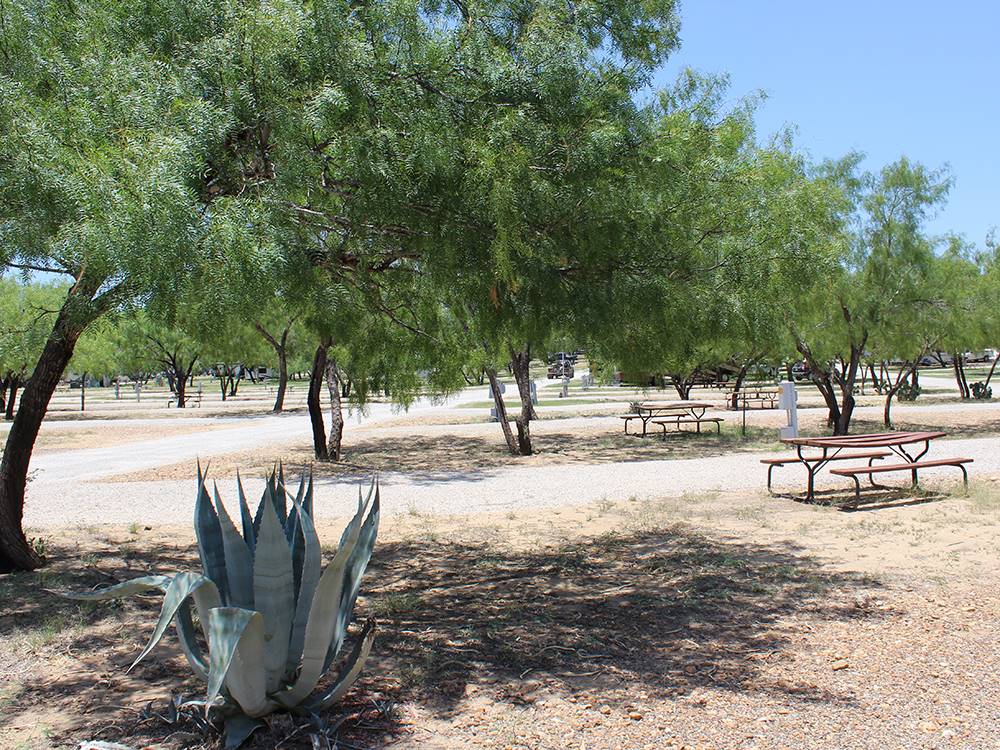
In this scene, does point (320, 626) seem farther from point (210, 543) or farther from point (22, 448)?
point (22, 448)

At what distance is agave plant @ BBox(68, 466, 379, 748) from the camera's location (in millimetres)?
3762

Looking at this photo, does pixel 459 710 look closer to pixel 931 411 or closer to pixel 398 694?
pixel 398 694

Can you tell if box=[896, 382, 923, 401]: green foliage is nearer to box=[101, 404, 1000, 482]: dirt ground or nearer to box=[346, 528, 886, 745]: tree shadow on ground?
box=[101, 404, 1000, 482]: dirt ground

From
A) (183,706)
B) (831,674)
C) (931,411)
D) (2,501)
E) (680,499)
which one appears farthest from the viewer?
(931,411)

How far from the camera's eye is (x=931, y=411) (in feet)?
99.1

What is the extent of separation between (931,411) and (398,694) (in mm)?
29475

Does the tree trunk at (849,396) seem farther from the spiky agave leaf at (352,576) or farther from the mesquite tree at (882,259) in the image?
the spiky agave leaf at (352,576)

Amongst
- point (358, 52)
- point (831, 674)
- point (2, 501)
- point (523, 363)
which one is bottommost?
point (831, 674)

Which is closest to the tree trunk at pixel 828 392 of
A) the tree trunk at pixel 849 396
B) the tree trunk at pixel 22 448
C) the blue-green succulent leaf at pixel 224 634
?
the tree trunk at pixel 849 396

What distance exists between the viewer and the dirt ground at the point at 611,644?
4238 mm

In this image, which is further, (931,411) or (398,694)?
(931,411)

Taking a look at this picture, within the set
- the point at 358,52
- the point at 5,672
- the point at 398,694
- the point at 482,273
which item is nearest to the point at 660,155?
the point at 482,273

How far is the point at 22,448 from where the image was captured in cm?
749

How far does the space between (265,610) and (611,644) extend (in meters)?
2.37
